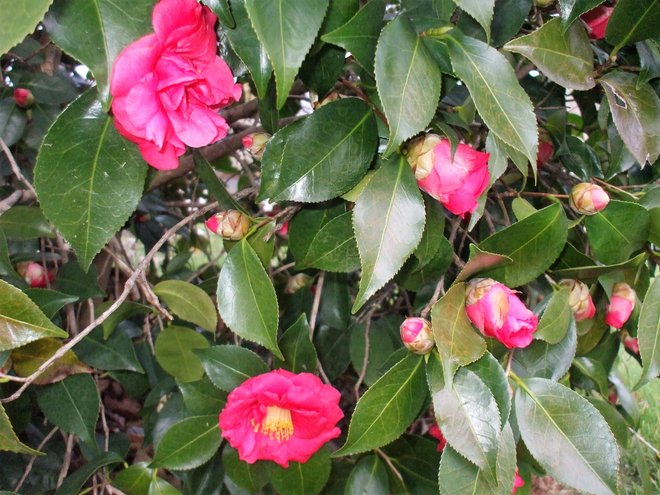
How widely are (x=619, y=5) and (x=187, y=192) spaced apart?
105cm

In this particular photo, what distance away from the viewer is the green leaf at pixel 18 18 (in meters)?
0.42

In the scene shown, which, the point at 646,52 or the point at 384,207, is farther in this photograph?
the point at 646,52

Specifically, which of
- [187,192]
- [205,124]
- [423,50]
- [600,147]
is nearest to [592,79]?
[423,50]

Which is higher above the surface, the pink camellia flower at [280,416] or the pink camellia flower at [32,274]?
the pink camellia flower at [32,274]

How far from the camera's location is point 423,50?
54cm

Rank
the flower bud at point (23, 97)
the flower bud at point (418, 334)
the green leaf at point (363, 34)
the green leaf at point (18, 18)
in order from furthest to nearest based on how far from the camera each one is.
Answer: the flower bud at point (23, 97), the flower bud at point (418, 334), the green leaf at point (363, 34), the green leaf at point (18, 18)

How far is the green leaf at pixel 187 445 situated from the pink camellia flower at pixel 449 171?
1.33ft

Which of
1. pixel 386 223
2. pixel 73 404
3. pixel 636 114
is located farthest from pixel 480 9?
pixel 73 404

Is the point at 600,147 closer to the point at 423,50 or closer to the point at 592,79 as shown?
the point at 592,79

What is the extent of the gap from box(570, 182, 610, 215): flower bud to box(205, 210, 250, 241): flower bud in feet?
1.15

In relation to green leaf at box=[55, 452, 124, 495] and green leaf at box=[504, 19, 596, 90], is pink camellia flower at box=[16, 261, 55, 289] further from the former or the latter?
green leaf at box=[504, 19, 596, 90]

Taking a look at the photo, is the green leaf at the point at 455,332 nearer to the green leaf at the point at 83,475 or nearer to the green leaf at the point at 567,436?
the green leaf at the point at 567,436

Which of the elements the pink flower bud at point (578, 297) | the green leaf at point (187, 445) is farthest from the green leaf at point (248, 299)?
the pink flower bud at point (578, 297)

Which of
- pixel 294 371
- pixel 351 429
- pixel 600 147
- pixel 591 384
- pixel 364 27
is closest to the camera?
pixel 364 27
